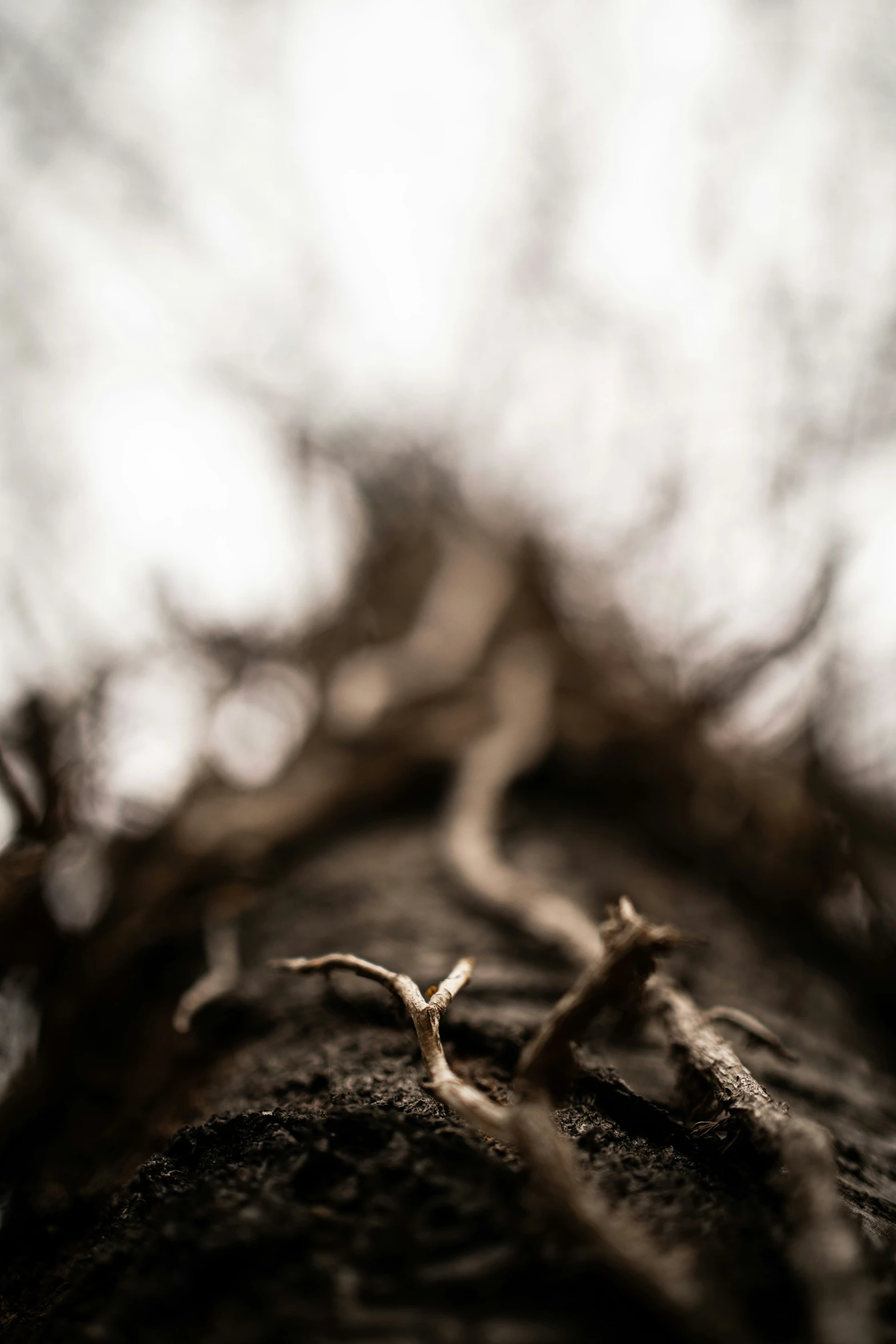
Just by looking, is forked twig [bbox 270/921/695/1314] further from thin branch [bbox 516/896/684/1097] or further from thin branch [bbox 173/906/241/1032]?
thin branch [bbox 173/906/241/1032]

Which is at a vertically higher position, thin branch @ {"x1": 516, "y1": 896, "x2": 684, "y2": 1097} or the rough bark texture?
thin branch @ {"x1": 516, "y1": 896, "x2": 684, "y2": 1097}

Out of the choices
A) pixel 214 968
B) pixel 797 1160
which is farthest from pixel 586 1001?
pixel 214 968

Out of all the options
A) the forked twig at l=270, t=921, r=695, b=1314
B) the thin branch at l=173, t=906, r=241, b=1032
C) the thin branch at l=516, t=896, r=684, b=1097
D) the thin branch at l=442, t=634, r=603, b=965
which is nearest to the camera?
the forked twig at l=270, t=921, r=695, b=1314

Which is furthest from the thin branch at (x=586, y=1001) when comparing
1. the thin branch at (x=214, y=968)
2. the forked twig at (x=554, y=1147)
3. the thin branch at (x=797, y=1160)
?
the thin branch at (x=214, y=968)

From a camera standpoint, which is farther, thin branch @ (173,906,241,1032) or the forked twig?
thin branch @ (173,906,241,1032)

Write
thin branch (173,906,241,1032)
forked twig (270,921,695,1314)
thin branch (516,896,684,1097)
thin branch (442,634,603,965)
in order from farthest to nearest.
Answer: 1. thin branch (442,634,603,965)
2. thin branch (173,906,241,1032)
3. thin branch (516,896,684,1097)
4. forked twig (270,921,695,1314)

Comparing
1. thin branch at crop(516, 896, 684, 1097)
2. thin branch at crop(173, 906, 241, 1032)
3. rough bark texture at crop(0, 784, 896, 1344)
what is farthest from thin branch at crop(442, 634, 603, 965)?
thin branch at crop(173, 906, 241, 1032)

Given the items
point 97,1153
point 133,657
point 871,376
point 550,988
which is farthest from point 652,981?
point 871,376
